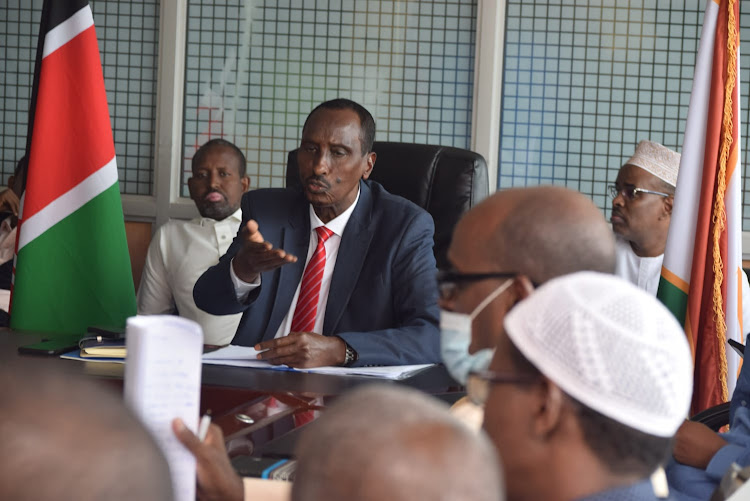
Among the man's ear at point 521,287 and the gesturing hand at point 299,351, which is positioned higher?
the man's ear at point 521,287

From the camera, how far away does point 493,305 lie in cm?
125

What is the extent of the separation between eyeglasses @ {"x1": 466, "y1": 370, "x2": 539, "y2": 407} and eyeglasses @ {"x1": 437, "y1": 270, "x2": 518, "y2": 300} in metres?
0.14

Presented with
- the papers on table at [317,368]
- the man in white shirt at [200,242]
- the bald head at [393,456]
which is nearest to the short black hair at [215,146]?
the man in white shirt at [200,242]

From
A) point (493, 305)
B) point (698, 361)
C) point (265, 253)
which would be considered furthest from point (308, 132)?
point (493, 305)

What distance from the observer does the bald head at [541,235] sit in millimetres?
1209

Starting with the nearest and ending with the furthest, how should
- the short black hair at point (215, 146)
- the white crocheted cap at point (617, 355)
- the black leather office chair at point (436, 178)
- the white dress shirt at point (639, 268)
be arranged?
the white crocheted cap at point (617, 355)
the black leather office chair at point (436, 178)
the white dress shirt at point (639, 268)
the short black hair at point (215, 146)

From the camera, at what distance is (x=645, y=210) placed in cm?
357

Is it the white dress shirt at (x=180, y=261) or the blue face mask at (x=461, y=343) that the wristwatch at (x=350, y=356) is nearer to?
the blue face mask at (x=461, y=343)

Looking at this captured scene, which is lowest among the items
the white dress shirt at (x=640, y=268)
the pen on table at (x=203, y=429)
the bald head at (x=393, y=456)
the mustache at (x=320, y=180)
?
the white dress shirt at (x=640, y=268)

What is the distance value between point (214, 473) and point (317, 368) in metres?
1.01

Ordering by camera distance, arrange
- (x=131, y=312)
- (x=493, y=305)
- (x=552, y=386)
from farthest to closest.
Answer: (x=131, y=312) → (x=493, y=305) → (x=552, y=386)

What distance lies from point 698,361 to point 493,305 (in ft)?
6.11

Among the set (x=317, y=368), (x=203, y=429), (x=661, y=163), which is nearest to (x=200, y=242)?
(x=661, y=163)

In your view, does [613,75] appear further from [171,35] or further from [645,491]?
[645,491]
